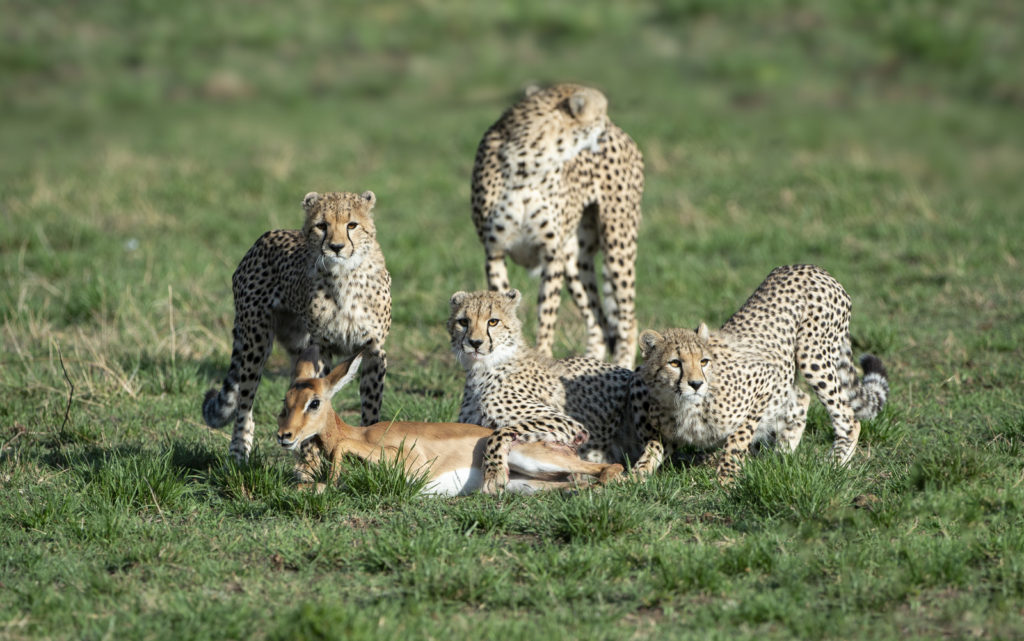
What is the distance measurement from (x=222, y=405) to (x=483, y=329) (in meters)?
1.19

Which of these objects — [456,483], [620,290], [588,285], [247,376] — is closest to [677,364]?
[456,483]

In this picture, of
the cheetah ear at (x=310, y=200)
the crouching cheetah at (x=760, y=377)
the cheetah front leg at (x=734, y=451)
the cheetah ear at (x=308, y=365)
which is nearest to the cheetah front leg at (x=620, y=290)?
the crouching cheetah at (x=760, y=377)

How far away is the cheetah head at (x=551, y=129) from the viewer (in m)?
6.54

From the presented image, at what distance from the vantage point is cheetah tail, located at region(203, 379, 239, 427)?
5.31 meters

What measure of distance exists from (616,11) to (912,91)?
5007 mm

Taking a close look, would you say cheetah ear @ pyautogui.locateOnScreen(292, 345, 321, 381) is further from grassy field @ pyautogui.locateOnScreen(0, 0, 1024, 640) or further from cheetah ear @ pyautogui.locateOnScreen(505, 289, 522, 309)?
cheetah ear @ pyautogui.locateOnScreen(505, 289, 522, 309)

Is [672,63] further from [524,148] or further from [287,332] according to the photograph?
[287,332]

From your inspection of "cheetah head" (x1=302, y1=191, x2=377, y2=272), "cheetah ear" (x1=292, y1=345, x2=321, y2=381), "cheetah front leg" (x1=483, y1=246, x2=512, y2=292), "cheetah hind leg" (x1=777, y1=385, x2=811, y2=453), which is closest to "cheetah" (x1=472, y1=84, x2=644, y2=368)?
"cheetah front leg" (x1=483, y1=246, x2=512, y2=292)

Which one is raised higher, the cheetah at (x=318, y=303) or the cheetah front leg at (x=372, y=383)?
the cheetah at (x=318, y=303)

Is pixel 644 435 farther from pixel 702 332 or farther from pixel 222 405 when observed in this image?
pixel 222 405

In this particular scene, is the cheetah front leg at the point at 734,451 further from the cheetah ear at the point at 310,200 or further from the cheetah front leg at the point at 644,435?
the cheetah ear at the point at 310,200

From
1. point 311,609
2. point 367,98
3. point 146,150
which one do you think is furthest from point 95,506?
point 367,98

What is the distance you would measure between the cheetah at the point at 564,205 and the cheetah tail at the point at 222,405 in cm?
164

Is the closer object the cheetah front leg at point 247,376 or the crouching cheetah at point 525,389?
the crouching cheetah at point 525,389
